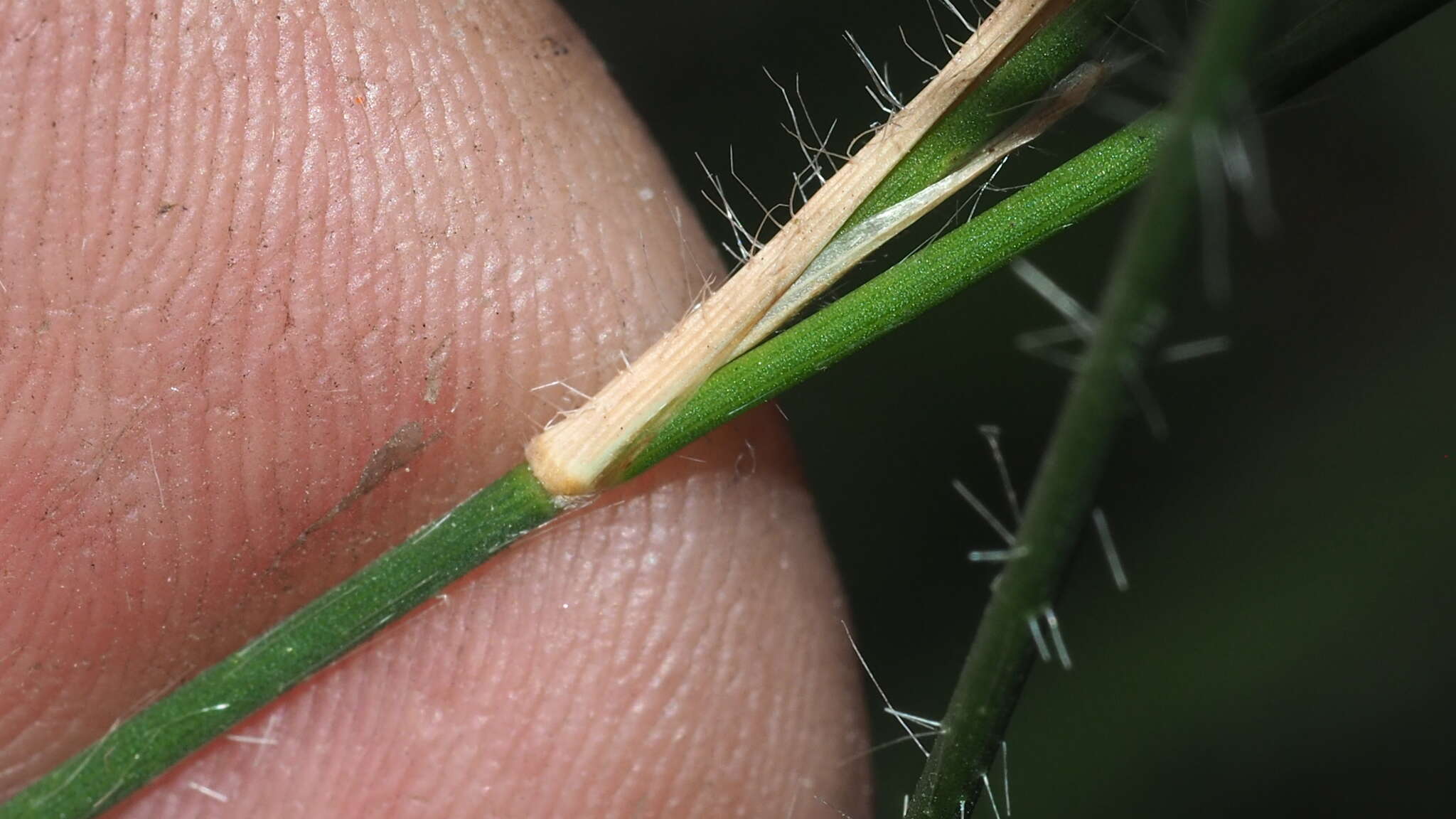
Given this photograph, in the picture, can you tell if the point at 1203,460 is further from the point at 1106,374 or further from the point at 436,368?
the point at 1106,374

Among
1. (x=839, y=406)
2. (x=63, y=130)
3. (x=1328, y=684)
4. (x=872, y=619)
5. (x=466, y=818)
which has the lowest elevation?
(x=1328, y=684)

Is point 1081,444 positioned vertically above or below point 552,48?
below

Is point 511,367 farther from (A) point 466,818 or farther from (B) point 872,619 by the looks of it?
(B) point 872,619

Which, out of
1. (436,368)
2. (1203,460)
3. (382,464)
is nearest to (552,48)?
(436,368)

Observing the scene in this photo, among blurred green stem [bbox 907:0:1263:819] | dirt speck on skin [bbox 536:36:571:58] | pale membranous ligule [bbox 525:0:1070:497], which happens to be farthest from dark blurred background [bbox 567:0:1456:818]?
blurred green stem [bbox 907:0:1263:819]

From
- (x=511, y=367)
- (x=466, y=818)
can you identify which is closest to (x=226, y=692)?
(x=466, y=818)

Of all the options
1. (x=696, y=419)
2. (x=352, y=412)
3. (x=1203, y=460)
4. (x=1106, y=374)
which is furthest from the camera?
(x=1203, y=460)

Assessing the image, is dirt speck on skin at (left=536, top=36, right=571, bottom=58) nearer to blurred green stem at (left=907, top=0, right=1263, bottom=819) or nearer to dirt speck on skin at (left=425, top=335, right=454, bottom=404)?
dirt speck on skin at (left=425, top=335, right=454, bottom=404)
